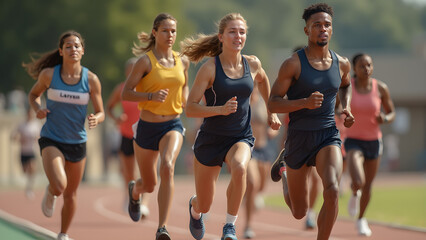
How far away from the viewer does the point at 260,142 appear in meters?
12.9

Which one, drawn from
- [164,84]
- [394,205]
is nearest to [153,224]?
[164,84]

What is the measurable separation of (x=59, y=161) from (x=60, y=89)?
2.81 feet

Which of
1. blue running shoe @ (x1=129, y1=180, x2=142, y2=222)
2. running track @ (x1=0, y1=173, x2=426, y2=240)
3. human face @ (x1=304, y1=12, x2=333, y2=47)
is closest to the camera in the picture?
human face @ (x1=304, y1=12, x2=333, y2=47)

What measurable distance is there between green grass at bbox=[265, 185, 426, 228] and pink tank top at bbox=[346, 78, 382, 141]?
10.7 ft

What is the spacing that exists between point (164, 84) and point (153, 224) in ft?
14.4

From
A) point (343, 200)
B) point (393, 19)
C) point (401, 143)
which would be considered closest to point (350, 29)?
point (393, 19)

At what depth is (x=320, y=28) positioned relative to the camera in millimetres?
8305

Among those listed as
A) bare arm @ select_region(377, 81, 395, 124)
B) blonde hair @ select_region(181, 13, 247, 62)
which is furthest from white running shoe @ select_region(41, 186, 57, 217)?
bare arm @ select_region(377, 81, 395, 124)

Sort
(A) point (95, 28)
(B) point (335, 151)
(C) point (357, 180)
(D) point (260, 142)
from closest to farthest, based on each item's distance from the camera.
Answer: (B) point (335, 151) < (C) point (357, 180) < (D) point (260, 142) < (A) point (95, 28)

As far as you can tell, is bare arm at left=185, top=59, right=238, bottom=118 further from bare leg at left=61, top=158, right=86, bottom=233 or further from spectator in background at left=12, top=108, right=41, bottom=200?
spectator in background at left=12, top=108, right=41, bottom=200

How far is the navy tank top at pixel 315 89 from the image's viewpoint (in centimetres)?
825

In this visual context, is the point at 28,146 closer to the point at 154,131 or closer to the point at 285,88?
the point at 154,131

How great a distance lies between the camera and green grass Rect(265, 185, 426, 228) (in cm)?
1571

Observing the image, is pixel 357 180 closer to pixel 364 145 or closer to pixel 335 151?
pixel 364 145
